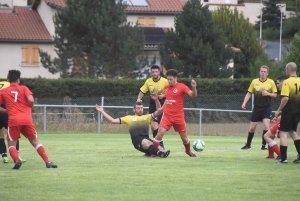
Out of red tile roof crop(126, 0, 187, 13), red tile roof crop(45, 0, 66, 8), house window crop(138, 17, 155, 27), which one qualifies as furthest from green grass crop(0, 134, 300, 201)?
house window crop(138, 17, 155, 27)

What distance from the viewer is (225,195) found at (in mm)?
10945

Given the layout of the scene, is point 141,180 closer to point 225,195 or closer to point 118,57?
point 225,195

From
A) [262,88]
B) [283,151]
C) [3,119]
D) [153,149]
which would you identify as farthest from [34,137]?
[262,88]

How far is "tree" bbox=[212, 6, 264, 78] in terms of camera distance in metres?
67.9

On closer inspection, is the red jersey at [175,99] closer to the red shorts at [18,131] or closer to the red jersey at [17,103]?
the red shorts at [18,131]

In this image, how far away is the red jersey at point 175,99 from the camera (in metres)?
17.1

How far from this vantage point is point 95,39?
46.7 metres

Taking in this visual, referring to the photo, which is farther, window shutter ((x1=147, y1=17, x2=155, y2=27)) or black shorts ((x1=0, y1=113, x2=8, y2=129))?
window shutter ((x1=147, y1=17, x2=155, y2=27))

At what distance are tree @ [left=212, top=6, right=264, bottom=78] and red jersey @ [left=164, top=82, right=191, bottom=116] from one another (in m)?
49.3

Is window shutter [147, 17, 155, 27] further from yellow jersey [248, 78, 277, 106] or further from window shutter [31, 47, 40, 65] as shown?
yellow jersey [248, 78, 277, 106]

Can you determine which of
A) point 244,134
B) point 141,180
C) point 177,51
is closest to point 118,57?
point 177,51

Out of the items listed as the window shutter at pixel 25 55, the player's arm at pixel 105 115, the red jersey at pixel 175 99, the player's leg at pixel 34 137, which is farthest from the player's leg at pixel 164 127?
the window shutter at pixel 25 55

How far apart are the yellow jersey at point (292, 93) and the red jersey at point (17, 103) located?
16.9 ft

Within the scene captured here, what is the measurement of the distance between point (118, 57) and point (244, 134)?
16.1 metres
